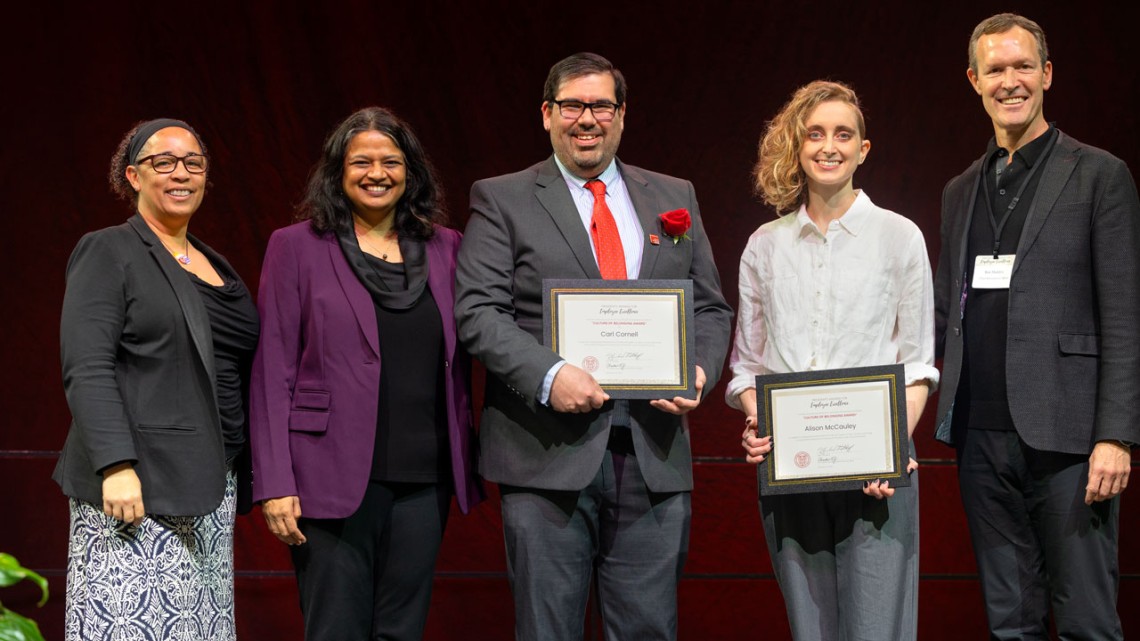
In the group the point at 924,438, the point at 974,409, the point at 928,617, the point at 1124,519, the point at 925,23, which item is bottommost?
the point at 928,617

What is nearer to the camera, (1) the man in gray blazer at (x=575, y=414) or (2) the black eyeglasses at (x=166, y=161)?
(1) the man in gray blazer at (x=575, y=414)

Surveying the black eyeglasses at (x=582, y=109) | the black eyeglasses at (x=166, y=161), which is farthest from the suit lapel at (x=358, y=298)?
the black eyeglasses at (x=582, y=109)

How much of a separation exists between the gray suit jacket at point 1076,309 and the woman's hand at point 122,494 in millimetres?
1954

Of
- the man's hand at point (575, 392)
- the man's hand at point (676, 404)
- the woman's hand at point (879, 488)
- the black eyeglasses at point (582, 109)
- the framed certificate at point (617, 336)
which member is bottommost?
the woman's hand at point (879, 488)

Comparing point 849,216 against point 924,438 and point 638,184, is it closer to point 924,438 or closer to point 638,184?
point 638,184

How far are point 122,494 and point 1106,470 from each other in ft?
7.04

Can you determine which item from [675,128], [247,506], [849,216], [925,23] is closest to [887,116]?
[925,23]

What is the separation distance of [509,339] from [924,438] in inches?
92.6

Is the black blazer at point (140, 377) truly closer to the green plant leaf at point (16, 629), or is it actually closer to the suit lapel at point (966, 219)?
the green plant leaf at point (16, 629)

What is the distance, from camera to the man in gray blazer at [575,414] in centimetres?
246

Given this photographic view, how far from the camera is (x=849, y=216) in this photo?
2.54 m

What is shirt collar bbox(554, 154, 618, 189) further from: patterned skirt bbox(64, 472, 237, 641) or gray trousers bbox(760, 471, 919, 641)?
patterned skirt bbox(64, 472, 237, 641)

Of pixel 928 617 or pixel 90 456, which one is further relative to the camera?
pixel 928 617

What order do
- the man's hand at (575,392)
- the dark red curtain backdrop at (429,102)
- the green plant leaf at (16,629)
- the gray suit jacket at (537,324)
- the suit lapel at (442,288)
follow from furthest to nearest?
the dark red curtain backdrop at (429,102) → the suit lapel at (442,288) → the gray suit jacket at (537,324) → the man's hand at (575,392) → the green plant leaf at (16,629)
